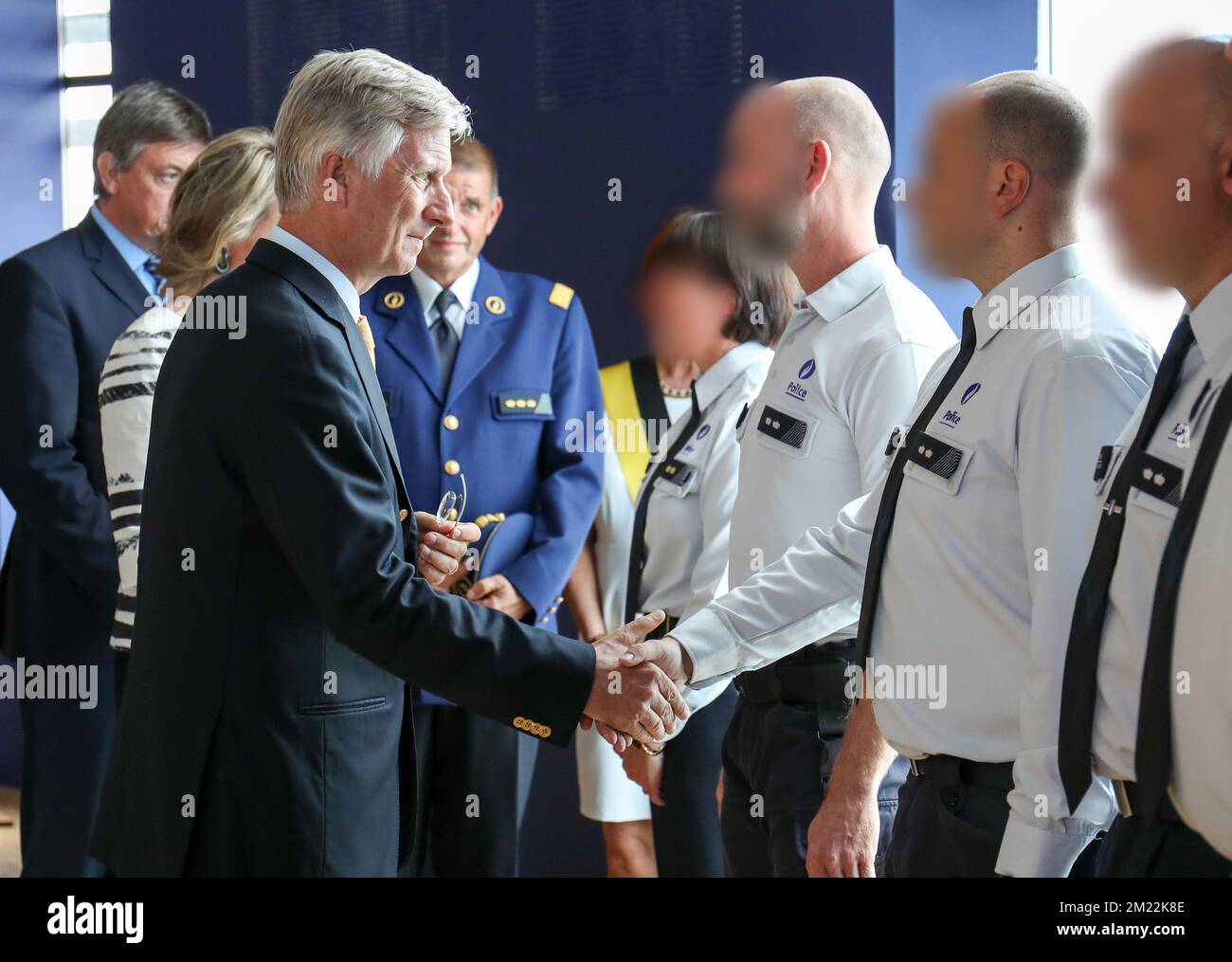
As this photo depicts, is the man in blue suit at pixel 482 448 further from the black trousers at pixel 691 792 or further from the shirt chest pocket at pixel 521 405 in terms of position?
the black trousers at pixel 691 792

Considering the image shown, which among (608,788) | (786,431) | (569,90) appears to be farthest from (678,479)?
(569,90)

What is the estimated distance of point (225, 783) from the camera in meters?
1.72

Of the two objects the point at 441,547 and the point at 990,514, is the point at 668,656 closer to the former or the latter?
the point at 441,547

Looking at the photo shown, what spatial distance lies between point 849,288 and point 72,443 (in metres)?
1.83

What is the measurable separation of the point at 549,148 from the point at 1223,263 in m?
2.46

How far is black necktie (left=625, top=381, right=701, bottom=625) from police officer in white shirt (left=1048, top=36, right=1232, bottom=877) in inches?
56.4

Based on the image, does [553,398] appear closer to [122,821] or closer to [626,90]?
[626,90]

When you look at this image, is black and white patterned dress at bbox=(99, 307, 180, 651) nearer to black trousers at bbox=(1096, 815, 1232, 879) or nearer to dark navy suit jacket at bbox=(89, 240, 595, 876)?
dark navy suit jacket at bbox=(89, 240, 595, 876)

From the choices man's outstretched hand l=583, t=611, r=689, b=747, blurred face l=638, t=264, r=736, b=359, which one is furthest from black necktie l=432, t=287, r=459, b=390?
man's outstretched hand l=583, t=611, r=689, b=747

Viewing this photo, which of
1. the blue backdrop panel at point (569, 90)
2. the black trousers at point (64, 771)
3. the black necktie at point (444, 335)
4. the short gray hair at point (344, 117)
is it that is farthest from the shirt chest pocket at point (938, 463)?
the black trousers at point (64, 771)

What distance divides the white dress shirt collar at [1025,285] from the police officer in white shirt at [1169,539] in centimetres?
22

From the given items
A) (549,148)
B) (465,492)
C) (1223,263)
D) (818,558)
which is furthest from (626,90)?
(1223,263)

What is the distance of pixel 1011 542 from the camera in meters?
1.72
